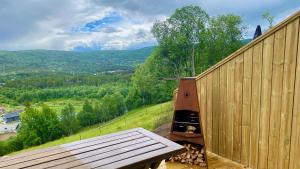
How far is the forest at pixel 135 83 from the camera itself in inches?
442

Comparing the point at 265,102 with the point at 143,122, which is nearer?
the point at 265,102

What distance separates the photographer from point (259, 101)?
277 cm

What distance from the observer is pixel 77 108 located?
85.5ft

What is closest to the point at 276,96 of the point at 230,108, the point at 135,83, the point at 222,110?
the point at 230,108

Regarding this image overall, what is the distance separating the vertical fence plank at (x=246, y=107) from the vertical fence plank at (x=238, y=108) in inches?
1.8

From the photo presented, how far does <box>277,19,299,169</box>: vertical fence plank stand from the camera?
2.35 m

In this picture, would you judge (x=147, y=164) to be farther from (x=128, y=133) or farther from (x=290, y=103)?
(x=290, y=103)

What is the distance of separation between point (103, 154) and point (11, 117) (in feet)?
73.4

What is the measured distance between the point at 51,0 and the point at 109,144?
14.0 feet

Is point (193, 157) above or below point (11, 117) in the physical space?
above

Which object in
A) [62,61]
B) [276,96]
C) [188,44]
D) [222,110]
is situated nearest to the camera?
[276,96]

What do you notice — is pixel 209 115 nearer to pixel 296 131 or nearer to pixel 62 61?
pixel 296 131

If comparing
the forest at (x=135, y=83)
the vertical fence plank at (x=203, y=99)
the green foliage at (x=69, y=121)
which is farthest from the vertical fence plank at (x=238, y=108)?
the green foliage at (x=69, y=121)

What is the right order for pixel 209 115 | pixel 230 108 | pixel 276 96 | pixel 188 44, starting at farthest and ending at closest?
pixel 188 44, pixel 209 115, pixel 230 108, pixel 276 96
